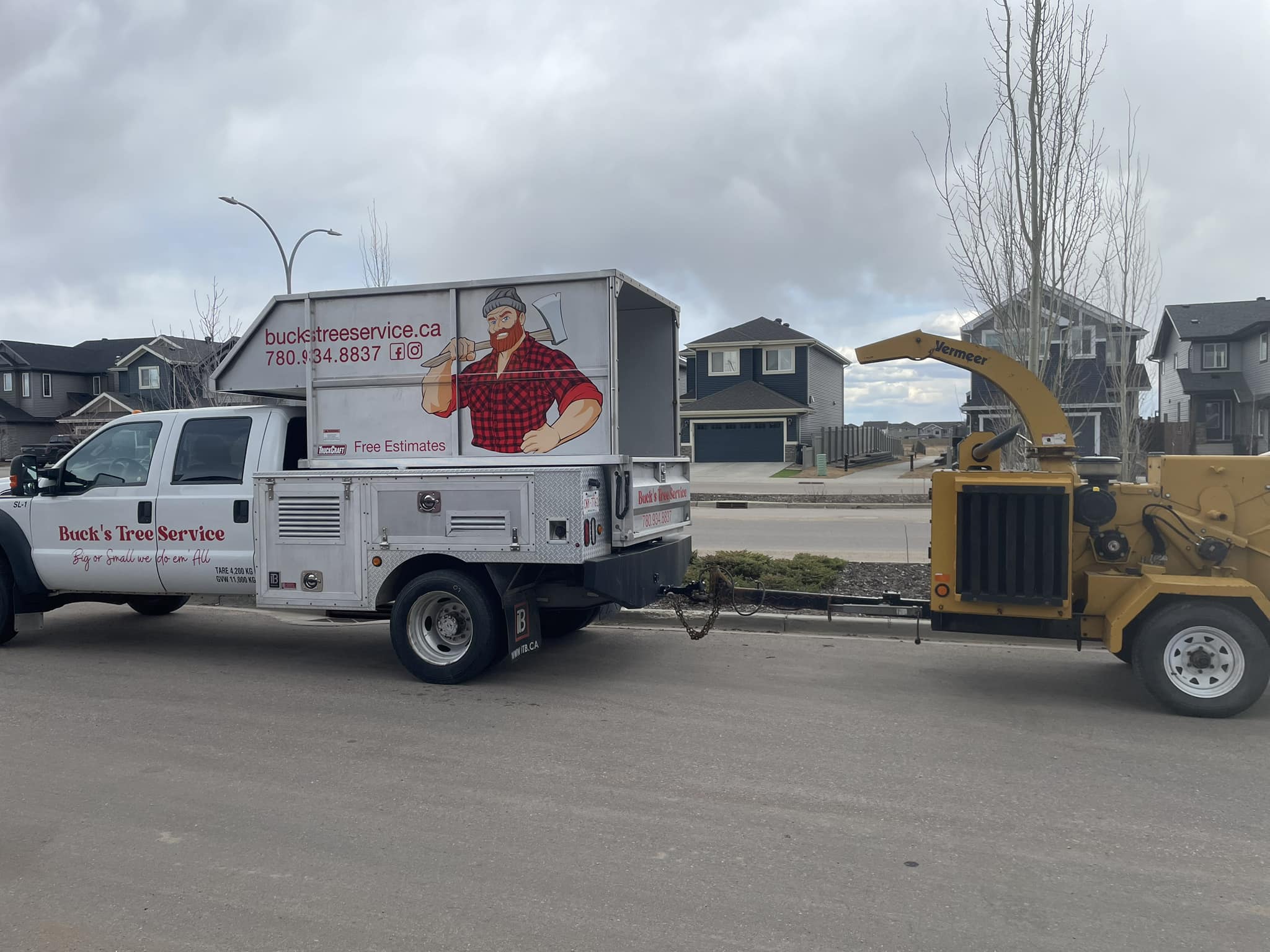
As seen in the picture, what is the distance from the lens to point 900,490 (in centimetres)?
2702

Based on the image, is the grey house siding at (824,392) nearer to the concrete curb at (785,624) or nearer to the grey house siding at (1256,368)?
the grey house siding at (1256,368)

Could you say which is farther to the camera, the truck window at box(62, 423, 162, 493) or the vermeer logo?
the truck window at box(62, 423, 162, 493)

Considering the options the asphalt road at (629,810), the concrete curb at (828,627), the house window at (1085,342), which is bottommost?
the asphalt road at (629,810)

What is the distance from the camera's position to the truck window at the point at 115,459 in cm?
809

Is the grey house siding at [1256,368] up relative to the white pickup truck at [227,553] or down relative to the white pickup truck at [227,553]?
up

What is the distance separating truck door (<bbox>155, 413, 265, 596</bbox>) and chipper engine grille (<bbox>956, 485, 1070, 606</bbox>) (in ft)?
17.2

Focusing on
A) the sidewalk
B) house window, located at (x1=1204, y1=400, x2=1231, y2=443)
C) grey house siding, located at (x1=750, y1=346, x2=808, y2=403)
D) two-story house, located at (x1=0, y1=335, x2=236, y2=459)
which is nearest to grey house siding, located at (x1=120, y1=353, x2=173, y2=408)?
two-story house, located at (x1=0, y1=335, x2=236, y2=459)

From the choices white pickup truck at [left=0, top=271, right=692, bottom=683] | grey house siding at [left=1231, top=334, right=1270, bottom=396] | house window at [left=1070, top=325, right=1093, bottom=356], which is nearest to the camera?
white pickup truck at [left=0, top=271, right=692, bottom=683]

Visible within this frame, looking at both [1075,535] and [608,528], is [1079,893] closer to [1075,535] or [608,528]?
[1075,535]

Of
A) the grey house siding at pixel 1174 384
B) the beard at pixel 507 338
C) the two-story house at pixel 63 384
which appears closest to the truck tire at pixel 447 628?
the beard at pixel 507 338

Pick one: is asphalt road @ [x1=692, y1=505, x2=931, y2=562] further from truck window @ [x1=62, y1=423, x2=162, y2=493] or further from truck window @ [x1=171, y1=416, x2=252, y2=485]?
truck window @ [x1=62, y1=423, x2=162, y2=493]

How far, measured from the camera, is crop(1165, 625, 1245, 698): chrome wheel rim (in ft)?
20.2

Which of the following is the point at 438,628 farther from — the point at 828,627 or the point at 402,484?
the point at 828,627

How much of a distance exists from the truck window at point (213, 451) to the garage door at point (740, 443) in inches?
1431
